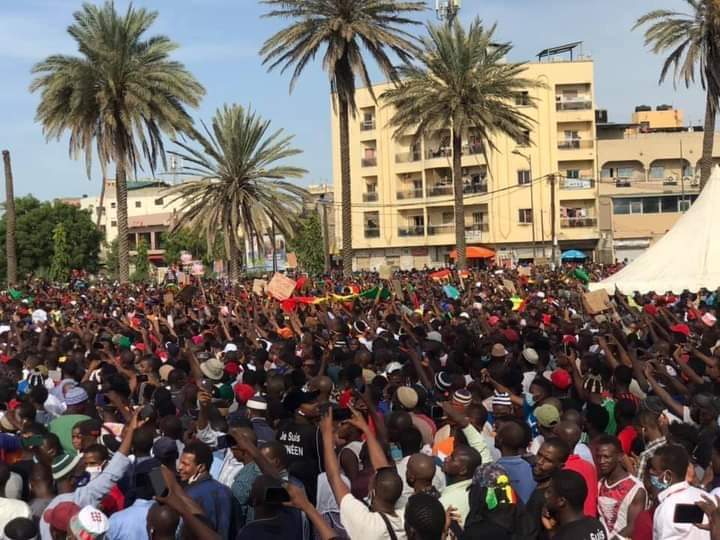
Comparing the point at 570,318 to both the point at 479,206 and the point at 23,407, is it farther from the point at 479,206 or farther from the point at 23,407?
the point at 479,206

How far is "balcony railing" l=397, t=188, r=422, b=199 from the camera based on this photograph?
2574 inches

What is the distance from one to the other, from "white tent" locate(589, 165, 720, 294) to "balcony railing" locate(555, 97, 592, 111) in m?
40.1

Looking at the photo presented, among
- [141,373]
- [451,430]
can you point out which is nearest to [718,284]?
[141,373]

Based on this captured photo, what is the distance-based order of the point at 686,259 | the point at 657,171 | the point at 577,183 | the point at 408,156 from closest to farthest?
the point at 686,259 < the point at 577,183 < the point at 657,171 < the point at 408,156

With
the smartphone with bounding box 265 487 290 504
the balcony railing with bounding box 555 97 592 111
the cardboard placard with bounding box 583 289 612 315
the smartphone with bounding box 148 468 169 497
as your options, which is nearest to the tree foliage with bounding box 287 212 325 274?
the balcony railing with bounding box 555 97 592 111

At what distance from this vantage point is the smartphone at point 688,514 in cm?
487

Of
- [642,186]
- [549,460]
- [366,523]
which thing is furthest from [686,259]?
[642,186]

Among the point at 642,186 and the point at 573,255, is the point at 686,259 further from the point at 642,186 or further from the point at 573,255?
the point at 642,186

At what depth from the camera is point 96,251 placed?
69.2 meters

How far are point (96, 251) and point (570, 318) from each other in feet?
191

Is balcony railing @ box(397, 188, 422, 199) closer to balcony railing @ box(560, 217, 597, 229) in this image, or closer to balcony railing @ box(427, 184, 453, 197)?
balcony railing @ box(427, 184, 453, 197)

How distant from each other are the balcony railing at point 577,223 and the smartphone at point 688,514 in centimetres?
5950

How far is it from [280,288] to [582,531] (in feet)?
52.3

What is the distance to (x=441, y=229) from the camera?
64.8 meters
